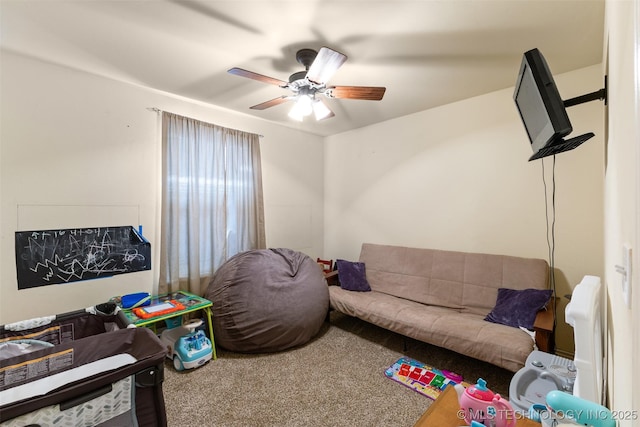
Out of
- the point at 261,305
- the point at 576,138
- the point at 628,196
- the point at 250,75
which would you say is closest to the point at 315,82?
the point at 250,75

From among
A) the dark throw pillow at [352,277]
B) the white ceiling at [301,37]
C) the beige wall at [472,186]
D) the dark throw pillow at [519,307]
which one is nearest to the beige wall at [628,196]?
the white ceiling at [301,37]

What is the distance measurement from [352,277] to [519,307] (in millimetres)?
1644

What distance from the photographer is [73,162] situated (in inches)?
92.8

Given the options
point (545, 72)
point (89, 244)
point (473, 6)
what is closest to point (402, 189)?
point (473, 6)

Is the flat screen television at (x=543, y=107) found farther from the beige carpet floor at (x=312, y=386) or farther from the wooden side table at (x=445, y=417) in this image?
the beige carpet floor at (x=312, y=386)

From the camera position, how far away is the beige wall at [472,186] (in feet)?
7.86

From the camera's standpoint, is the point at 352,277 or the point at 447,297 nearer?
the point at 447,297

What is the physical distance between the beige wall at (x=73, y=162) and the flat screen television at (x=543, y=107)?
2.99 metres

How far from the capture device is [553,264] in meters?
2.55

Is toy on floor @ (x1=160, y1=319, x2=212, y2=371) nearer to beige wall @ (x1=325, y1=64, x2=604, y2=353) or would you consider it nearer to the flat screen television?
beige wall @ (x1=325, y1=64, x2=604, y2=353)

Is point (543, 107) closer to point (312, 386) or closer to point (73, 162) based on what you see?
point (312, 386)

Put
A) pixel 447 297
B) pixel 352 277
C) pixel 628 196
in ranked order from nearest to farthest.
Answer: pixel 628 196, pixel 447 297, pixel 352 277

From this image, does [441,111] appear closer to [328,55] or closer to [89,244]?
[328,55]

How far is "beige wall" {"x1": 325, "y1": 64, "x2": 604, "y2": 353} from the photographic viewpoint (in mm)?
2396
